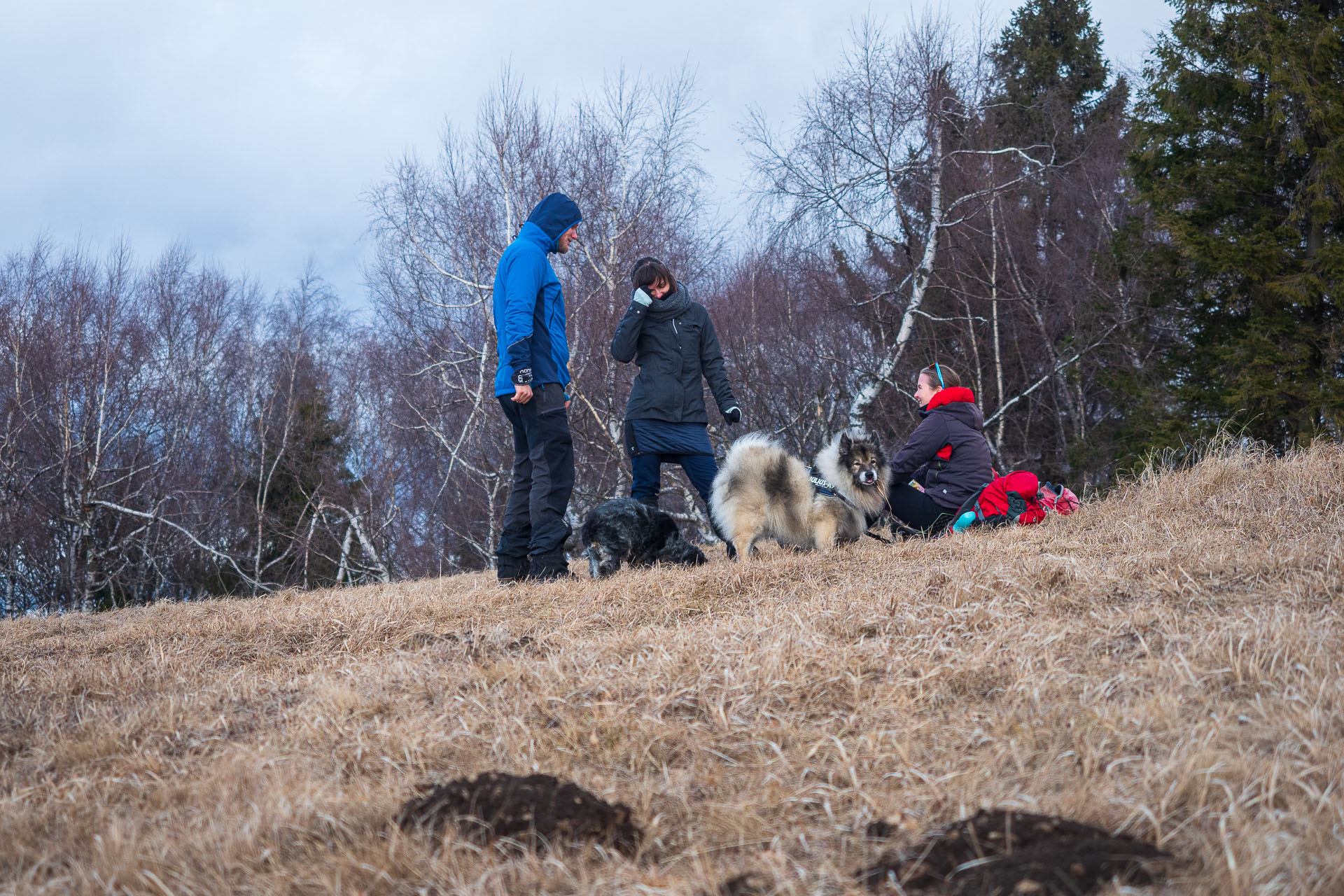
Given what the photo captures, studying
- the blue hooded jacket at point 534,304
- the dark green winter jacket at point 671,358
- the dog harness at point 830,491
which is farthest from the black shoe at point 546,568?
the dog harness at point 830,491

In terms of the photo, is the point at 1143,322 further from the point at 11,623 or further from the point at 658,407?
the point at 11,623

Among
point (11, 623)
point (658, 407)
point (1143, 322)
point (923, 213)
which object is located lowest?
point (11, 623)

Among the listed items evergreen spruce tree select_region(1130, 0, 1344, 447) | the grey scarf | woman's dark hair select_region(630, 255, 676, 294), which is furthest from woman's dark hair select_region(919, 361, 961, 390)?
evergreen spruce tree select_region(1130, 0, 1344, 447)

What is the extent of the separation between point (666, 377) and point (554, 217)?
53.5 inches

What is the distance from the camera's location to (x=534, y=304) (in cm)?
575

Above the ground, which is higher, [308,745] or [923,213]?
[923,213]

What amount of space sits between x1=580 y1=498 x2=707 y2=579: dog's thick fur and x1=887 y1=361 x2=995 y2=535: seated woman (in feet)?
5.82

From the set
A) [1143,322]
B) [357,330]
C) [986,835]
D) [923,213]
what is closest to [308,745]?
[986,835]

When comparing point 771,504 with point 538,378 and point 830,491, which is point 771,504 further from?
point 538,378

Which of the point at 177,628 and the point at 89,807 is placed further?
the point at 177,628

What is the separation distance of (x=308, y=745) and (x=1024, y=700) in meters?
2.20

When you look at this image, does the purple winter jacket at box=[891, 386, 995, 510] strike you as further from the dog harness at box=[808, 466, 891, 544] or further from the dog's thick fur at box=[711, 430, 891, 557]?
the dog's thick fur at box=[711, 430, 891, 557]

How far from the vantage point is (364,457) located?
21.0 m

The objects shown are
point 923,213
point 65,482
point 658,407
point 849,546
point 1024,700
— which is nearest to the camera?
point 1024,700
